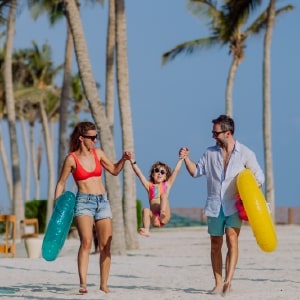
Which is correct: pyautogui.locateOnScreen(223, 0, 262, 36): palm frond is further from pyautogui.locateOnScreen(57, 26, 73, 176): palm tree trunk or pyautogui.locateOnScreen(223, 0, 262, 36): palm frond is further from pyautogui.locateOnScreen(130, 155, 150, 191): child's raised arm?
pyautogui.locateOnScreen(130, 155, 150, 191): child's raised arm

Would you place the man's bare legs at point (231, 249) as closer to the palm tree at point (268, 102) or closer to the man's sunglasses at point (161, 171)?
the man's sunglasses at point (161, 171)

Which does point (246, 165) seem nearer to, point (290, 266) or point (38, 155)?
point (290, 266)

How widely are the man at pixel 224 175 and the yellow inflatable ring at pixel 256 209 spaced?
10.7 inches

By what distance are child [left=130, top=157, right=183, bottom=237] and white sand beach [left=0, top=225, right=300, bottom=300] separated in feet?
2.93

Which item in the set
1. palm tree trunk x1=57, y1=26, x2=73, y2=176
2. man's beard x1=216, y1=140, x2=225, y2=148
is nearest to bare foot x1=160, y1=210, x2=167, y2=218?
man's beard x1=216, y1=140, x2=225, y2=148

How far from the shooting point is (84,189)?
11250mm

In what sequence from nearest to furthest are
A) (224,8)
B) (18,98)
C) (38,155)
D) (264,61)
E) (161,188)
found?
1. (161,188)
2. (264,61)
3. (224,8)
4. (18,98)
5. (38,155)

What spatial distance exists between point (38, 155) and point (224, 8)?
120 feet

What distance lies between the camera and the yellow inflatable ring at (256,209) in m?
10.9

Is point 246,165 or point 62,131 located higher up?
point 62,131

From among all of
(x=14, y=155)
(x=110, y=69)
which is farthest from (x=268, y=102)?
(x=110, y=69)

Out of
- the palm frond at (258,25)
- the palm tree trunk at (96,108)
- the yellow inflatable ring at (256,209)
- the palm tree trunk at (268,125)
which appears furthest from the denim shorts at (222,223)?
the palm frond at (258,25)

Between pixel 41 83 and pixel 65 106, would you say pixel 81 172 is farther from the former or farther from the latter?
pixel 41 83

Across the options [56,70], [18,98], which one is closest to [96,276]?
[18,98]
